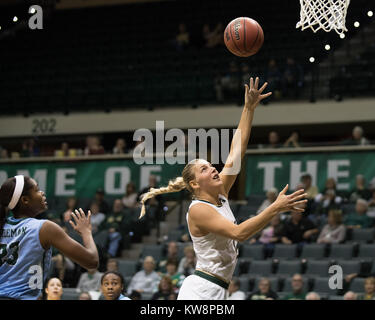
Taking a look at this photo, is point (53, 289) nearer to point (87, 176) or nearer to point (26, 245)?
point (26, 245)

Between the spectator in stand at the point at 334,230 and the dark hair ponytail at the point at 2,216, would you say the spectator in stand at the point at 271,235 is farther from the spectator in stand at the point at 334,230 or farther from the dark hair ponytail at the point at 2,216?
the dark hair ponytail at the point at 2,216

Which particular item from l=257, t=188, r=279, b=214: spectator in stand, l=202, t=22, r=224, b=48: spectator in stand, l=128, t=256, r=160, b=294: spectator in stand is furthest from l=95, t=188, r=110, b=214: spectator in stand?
l=202, t=22, r=224, b=48: spectator in stand

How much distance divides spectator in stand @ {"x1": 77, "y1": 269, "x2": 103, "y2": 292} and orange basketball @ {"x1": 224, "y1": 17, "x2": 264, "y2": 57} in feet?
19.0

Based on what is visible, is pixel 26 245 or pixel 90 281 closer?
pixel 26 245

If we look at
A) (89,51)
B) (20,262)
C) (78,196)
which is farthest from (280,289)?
(89,51)

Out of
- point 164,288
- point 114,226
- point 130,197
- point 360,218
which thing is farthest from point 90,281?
point 360,218

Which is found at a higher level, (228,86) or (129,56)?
(129,56)

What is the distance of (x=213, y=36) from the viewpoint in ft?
57.1

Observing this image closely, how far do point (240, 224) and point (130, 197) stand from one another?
9.51 metres

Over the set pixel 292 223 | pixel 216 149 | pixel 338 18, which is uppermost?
pixel 338 18

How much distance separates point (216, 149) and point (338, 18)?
256 inches

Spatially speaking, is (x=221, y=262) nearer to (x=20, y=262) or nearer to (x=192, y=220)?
(x=192, y=220)

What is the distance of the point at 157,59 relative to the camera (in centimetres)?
1762

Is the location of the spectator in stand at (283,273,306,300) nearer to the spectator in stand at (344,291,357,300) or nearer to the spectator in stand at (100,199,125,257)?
the spectator in stand at (344,291,357,300)
